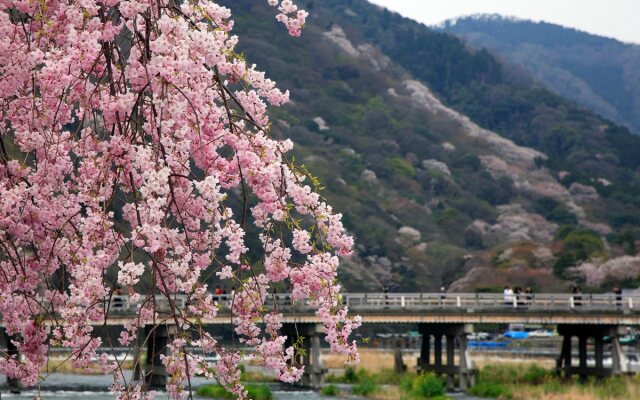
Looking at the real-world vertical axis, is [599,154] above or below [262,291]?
above

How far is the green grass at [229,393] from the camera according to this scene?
47903mm

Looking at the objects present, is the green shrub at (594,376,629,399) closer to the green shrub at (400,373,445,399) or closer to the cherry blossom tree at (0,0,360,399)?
the green shrub at (400,373,445,399)

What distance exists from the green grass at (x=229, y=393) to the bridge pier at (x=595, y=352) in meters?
13.8

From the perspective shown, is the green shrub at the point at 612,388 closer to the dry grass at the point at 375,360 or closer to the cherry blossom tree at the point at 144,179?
the dry grass at the point at 375,360

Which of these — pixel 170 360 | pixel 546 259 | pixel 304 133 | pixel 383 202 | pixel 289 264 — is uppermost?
pixel 304 133

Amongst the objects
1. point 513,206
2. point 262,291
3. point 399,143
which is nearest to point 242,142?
point 262,291

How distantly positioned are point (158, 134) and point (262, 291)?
2283 mm

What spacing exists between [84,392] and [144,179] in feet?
136

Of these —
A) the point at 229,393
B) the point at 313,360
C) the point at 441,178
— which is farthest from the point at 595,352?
the point at 441,178

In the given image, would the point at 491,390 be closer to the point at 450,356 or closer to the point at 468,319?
the point at 468,319

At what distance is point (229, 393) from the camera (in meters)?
47.7

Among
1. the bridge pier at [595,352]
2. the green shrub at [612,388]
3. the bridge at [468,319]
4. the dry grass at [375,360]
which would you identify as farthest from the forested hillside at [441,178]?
the green shrub at [612,388]

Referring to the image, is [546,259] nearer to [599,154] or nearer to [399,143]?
[399,143]

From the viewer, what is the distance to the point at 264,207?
11.4m
